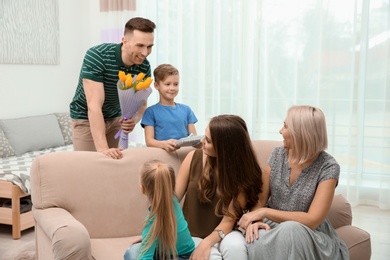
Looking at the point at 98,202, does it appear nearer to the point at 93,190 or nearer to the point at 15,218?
the point at 93,190

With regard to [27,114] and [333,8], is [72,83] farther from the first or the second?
[333,8]

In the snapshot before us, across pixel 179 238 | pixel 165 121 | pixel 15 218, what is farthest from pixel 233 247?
pixel 15 218

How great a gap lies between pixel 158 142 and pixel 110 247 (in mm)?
688

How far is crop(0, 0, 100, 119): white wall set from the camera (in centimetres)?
499

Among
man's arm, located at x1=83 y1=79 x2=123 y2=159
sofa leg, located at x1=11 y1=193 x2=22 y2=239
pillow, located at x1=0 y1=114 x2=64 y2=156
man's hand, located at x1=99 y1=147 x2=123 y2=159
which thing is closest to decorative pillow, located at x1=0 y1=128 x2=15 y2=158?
pillow, located at x1=0 y1=114 x2=64 y2=156

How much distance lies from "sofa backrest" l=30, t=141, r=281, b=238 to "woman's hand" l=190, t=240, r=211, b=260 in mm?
576

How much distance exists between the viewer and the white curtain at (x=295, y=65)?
461 centimetres

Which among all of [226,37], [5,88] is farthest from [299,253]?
[5,88]

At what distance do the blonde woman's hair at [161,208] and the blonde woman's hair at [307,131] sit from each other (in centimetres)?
61

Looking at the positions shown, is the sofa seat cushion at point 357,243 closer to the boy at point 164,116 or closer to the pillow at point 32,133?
the boy at point 164,116

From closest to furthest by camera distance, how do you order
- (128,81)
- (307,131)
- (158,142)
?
(307,131), (128,81), (158,142)

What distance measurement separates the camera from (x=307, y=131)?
7.45ft

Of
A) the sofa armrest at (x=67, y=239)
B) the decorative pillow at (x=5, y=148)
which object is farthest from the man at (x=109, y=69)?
the decorative pillow at (x=5, y=148)

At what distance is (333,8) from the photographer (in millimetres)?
4652
